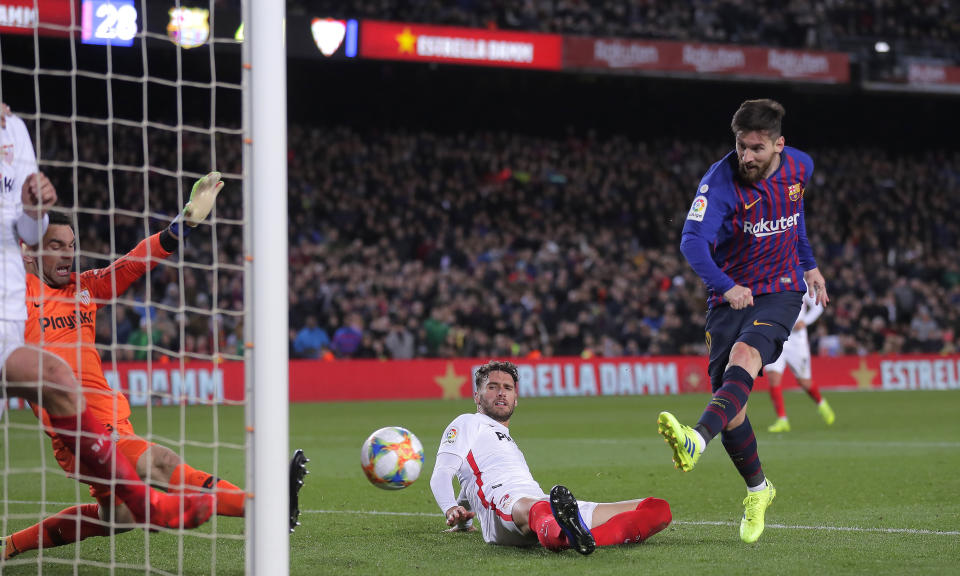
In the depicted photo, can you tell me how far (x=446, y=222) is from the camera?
2505 cm

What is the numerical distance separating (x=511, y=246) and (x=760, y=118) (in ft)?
63.9

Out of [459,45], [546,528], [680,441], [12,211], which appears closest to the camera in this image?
[12,211]

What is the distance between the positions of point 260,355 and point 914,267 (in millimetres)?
24193

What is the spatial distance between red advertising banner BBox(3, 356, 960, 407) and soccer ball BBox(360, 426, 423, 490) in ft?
37.5

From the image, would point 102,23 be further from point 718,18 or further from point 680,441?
point 718,18

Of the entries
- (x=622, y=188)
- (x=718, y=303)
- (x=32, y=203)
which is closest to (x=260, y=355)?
(x=32, y=203)

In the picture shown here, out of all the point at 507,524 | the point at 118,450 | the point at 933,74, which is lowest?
the point at 507,524

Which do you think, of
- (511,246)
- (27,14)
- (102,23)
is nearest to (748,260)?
(102,23)

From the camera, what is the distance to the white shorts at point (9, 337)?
4594 millimetres

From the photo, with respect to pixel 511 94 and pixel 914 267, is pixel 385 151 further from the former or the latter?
pixel 914 267

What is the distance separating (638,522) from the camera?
5809mm

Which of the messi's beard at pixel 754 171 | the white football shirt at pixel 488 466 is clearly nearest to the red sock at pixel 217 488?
the white football shirt at pixel 488 466

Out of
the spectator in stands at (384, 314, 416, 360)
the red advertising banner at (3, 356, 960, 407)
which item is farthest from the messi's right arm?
the spectator in stands at (384, 314, 416, 360)

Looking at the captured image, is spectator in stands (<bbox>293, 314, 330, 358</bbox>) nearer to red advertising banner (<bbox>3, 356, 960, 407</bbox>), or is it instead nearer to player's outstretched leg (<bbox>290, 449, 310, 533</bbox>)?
red advertising banner (<bbox>3, 356, 960, 407</bbox>)
